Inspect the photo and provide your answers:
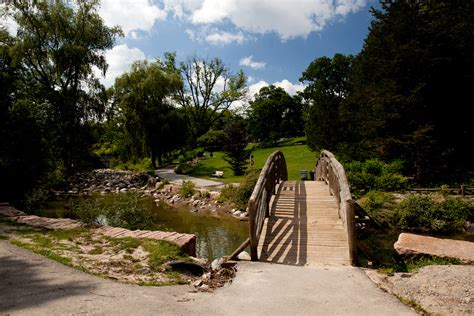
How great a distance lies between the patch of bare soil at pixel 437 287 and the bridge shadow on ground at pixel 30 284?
373cm

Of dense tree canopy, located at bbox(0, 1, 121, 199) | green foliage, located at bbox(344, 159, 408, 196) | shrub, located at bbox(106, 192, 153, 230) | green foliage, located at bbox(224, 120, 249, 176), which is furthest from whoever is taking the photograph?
green foliage, located at bbox(224, 120, 249, 176)

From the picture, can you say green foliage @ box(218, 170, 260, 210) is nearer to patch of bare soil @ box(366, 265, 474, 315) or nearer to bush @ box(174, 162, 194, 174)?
patch of bare soil @ box(366, 265, 474, 315)

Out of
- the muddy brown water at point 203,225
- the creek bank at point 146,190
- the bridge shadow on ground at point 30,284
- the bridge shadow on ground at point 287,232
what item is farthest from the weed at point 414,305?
the creek bank at point 146,190

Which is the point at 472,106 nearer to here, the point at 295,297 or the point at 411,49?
the point at 411,49

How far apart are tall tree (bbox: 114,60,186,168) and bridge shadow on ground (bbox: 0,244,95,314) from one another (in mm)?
23437

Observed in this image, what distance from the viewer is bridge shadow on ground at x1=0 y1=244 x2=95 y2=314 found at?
3351 mm

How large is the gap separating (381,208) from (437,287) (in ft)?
28.9

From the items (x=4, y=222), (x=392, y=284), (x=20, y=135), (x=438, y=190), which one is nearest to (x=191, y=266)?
(x=392, y=284)

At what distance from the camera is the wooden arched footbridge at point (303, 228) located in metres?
5.21

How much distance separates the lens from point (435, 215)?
1122 cm

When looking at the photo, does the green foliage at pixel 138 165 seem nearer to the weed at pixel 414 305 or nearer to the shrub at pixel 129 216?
the shrub at pixel 129 216

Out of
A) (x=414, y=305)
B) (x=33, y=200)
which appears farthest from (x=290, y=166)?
(x=414, y=305)

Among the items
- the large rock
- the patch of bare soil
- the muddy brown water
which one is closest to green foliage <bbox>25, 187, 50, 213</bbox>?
the muddy brown water

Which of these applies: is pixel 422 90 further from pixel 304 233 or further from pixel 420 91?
pixel 304 233
